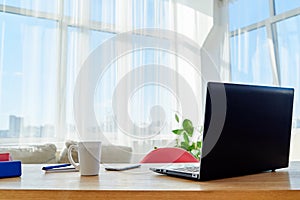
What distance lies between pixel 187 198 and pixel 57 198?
0.28m

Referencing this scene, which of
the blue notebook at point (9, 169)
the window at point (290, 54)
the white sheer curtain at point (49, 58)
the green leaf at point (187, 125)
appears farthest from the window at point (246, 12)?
the blue notebook at point (9, 169)

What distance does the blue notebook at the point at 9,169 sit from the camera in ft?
3.01

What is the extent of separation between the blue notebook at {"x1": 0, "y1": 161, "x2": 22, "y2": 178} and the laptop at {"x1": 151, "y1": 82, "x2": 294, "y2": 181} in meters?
0.43

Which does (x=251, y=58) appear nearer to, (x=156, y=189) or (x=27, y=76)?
(x=27, y=76)

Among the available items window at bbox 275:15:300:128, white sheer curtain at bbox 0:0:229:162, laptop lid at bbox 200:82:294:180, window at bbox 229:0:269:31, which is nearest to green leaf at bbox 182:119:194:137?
white sheer curtain at bbox 0:0:229:162

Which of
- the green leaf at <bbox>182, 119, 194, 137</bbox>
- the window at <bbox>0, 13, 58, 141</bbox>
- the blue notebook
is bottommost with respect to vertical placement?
the blue notebook

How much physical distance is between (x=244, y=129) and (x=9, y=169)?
70 centimetres

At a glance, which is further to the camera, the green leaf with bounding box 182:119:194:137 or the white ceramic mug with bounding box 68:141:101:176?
the green leaf with bounding box 182:119:194:137

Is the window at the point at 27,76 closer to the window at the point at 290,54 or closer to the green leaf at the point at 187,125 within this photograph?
the green leaf at the point at 187,125

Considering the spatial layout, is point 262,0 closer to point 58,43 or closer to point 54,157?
point 58,43

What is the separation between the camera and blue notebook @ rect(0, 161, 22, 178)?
0.92 m

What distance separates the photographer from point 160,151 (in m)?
1.80

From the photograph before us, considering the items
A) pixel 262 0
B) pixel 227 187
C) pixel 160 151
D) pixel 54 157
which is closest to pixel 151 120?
A: pixel 160 151

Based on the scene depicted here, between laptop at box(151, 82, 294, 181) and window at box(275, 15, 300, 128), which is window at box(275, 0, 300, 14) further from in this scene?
laptop at box(151, 82, 294, 181)
